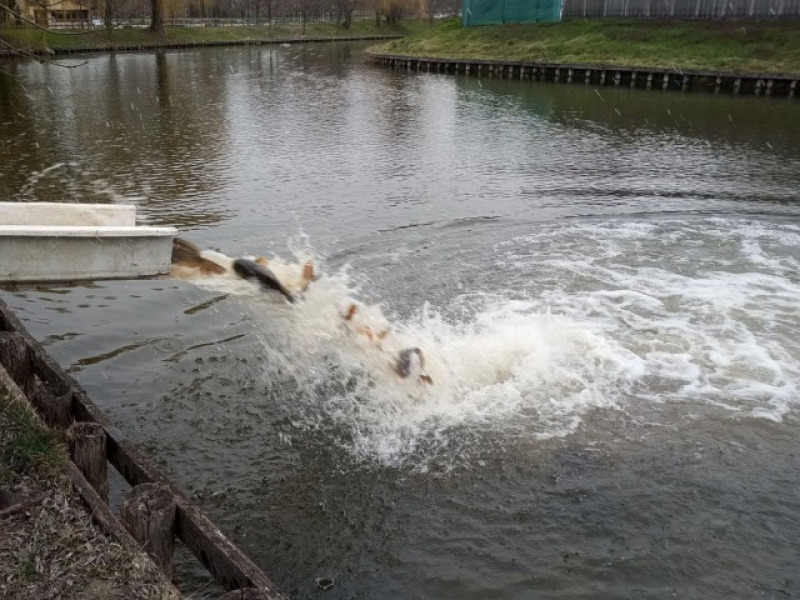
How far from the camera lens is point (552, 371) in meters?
9.27

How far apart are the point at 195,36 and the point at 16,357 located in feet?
225

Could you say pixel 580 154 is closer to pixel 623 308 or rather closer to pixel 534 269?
pixel 534 269

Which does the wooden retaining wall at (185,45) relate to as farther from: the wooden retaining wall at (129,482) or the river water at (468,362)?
the wooden retaining wall at (129,482)

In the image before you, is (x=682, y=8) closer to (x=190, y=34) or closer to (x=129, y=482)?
(x=190, y=34)

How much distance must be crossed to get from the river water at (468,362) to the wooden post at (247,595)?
1.88 metres

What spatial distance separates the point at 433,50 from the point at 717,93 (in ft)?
76.7

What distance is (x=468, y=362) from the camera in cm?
946

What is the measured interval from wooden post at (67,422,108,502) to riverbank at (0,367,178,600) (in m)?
0.11

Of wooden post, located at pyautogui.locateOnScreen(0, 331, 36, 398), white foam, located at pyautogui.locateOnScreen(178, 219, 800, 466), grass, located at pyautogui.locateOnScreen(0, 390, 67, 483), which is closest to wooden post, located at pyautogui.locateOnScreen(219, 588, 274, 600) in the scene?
grass, located at pyautogui.locateOnScreen(0, 390, 67, 483)

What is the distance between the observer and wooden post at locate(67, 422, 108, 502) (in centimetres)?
541

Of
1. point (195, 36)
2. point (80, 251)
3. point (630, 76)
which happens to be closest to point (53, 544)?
point (80, 251)

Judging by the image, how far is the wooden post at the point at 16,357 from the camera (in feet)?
22.2

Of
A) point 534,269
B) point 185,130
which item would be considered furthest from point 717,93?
point 534,269

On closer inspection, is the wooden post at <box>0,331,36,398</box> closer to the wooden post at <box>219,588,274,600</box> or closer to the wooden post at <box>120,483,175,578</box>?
the wooden post at <box>120,483,175,578</box>
